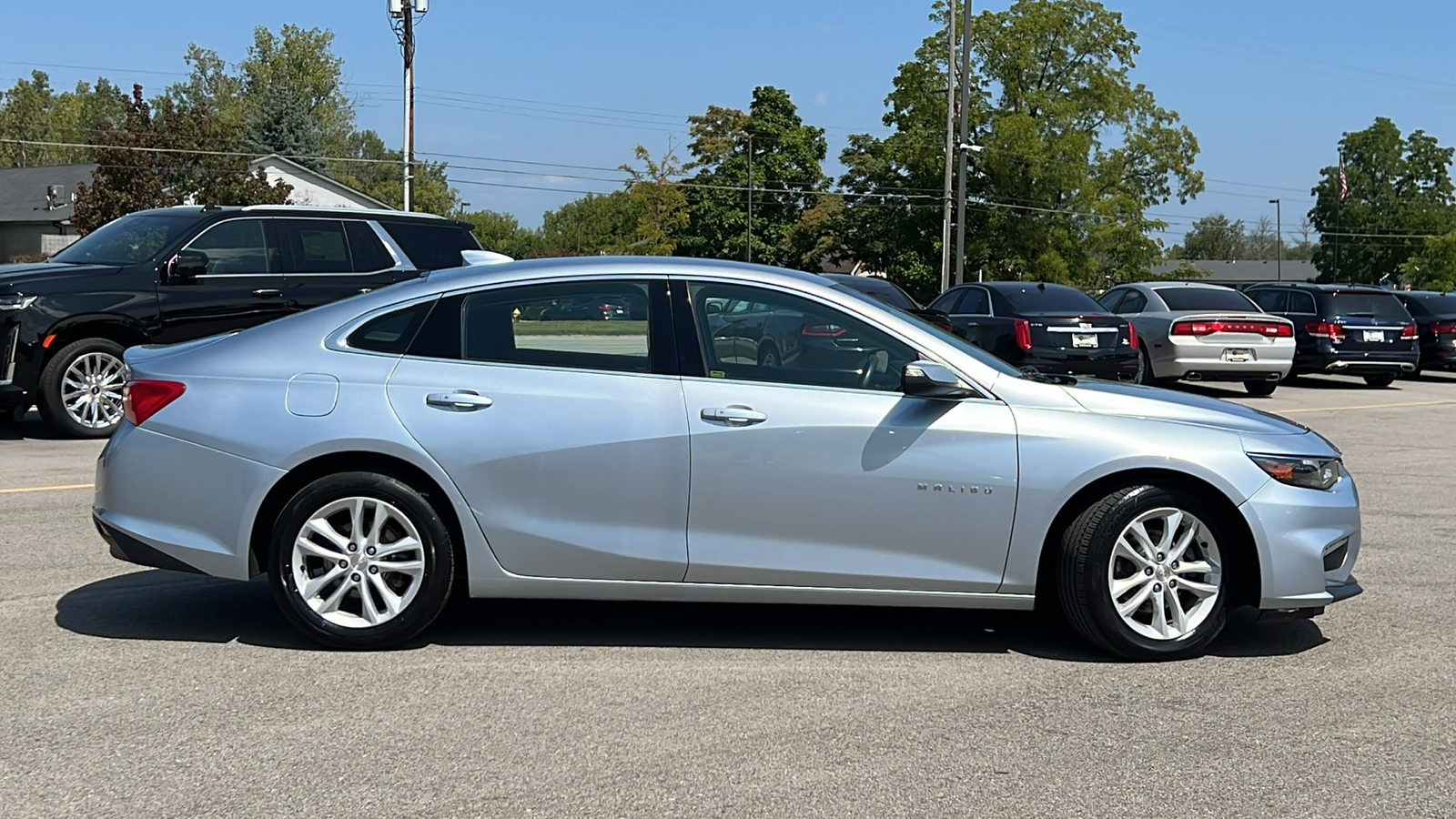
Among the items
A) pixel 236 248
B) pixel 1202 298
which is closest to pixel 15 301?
pixel 236 248

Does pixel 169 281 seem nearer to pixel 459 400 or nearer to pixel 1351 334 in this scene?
pixel 459 400

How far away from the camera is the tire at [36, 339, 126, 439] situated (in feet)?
37.4

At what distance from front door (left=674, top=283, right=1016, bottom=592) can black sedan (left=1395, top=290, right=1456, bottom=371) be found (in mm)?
22290

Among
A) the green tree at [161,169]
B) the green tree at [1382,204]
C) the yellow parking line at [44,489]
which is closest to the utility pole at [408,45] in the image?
the green tree at [161,169]

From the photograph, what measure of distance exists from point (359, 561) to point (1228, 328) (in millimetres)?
16004

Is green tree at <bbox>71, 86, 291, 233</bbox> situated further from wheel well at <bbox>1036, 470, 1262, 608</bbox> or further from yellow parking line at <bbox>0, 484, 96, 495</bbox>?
wheel well at <bbox>1036, 470, 1262, 608</bbox>

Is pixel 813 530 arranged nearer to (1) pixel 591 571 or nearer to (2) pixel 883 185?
(1) pixel 591 571

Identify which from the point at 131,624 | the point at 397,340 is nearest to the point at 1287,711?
the point at 397,340

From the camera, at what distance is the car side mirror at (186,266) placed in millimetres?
11672

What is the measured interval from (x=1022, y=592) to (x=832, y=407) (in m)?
1.04

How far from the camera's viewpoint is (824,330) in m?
5.41

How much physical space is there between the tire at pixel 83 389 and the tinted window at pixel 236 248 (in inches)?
43.6

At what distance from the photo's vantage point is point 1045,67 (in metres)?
61.9

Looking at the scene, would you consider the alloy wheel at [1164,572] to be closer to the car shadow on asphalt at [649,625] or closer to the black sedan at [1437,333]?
the car shadow on asphalt at [649,625]
